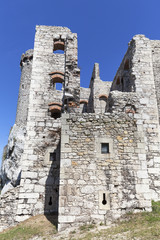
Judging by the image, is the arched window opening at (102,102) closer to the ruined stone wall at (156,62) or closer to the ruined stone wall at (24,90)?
the ruined stone wall at (156,62)

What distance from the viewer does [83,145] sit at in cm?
723

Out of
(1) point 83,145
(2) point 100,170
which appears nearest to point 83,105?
(1) point 83,145

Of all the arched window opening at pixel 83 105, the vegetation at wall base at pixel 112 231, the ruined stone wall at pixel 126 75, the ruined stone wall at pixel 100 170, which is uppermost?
the arched window opening at pixel 83 105

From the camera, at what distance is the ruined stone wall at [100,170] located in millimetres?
6418

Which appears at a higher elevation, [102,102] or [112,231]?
[102,102]

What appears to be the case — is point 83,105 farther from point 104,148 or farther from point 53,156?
point 104,148

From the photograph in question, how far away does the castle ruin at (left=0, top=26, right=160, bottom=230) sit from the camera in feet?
21.6

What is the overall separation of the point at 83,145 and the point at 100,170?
104 cm

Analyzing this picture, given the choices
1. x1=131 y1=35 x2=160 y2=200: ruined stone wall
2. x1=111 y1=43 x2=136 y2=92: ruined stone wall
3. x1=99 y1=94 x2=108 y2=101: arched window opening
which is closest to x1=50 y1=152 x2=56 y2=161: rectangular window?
x1=131 y1=35 x2=160 y2=200: ruined stone wall

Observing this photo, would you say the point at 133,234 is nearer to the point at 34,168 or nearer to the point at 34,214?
the point at 34,214

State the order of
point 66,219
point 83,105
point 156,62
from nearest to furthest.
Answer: point 66,219 → point 156,62 → point 83,105

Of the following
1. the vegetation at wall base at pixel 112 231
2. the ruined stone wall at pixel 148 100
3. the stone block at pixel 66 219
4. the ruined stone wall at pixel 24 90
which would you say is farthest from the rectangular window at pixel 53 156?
the ruined stone wall at pixel 24 90

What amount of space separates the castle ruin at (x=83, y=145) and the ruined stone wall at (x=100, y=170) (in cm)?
3

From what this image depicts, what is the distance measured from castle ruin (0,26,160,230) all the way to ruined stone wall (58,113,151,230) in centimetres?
3
